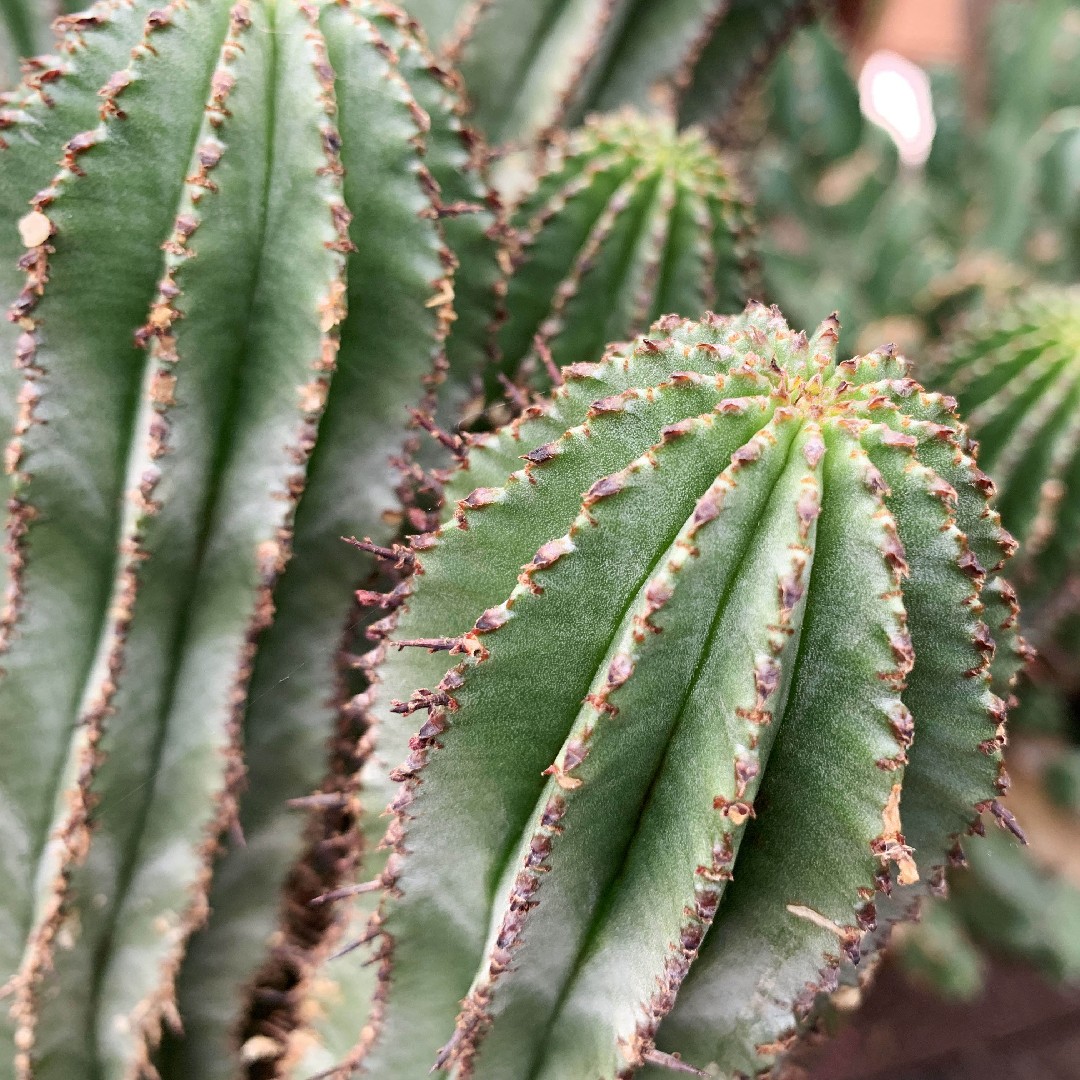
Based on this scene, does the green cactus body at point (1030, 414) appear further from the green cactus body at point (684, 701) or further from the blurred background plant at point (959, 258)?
the green cactus body at point (684, 701)

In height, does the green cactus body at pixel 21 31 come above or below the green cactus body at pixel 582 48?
below

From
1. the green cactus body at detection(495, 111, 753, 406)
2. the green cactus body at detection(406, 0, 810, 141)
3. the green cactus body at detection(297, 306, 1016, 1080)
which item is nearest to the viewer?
the green cactus body at detection(297, 306, 1016, 1080)

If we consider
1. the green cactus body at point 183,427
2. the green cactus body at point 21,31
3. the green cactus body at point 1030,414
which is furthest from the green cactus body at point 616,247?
the green cactus body at point 21,31

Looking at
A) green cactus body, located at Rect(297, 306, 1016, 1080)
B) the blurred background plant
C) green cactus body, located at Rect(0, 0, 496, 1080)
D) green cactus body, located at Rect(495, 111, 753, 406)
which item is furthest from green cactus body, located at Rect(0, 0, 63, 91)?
the blurred background plant

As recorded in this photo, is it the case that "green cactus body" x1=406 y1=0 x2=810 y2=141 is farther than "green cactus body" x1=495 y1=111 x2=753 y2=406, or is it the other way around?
"green cactus body" x1=406 y1=0 x2=810 y2=141

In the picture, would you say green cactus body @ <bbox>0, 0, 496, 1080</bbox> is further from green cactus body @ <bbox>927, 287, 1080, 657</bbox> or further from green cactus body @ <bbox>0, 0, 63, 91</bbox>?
green cactus body @ <bbox>927, 287, 1080, 657</bbox>

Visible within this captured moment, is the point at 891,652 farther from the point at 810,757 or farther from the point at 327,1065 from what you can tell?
the point at 327,1065
